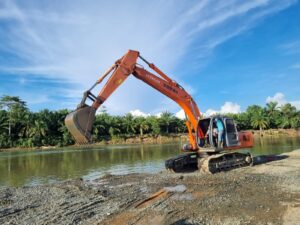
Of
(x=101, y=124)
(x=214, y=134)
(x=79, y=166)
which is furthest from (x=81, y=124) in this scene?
(x=101, y=124)

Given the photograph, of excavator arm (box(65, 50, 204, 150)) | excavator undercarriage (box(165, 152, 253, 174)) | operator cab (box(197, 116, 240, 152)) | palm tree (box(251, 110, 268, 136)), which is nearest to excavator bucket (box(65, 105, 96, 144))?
excavator arm (box(65, 50, 204, 150))

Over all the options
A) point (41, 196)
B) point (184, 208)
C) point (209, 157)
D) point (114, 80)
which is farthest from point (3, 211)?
point (209, 157)

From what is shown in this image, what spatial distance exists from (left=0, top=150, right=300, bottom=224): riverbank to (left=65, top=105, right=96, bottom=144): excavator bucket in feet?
6.61

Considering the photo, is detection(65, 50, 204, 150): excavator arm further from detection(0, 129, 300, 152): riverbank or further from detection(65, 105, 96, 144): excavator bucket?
detection(0, 129, 300, 152): riverbank

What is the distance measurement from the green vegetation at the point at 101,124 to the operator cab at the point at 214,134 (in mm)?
58276

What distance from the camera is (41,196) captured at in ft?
38.9

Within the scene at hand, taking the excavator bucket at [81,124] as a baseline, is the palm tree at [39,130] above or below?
above

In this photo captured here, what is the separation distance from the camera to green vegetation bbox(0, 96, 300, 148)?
7212 centimetres

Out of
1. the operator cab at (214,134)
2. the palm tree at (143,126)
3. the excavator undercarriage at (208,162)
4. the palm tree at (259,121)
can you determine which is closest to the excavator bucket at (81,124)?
the excavator undercarriage at (208,162)

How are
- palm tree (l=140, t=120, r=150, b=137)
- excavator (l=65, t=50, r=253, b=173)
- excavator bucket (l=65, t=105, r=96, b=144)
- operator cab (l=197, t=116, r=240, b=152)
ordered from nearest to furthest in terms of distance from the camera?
excavator bucket (l=65, t=105, r=96, b=144) < excavator (l=65, t=50, r=253, b=173) < operator cab (l=197, t=116, r=240, b=152) < palm tree (l=140, t=120, r=150, b=137)

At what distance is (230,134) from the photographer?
1722 cm

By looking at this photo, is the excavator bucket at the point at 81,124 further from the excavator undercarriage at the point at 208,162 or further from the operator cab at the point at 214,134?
the operator cab at the point at 214,134

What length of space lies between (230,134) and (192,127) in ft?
6.84

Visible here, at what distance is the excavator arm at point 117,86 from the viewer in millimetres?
13312
